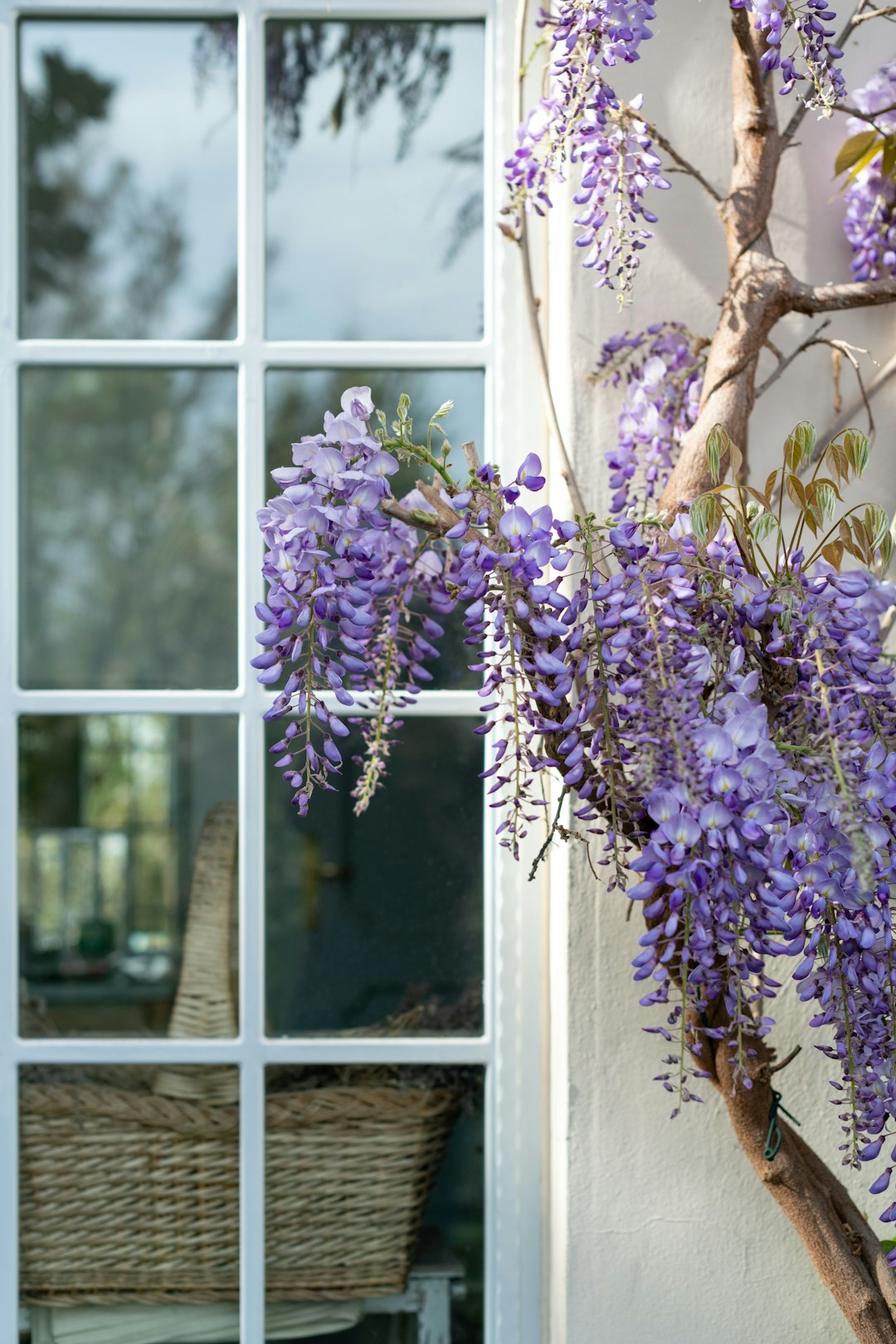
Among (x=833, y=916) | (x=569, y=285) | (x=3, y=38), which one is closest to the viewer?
(x=833, y=916)

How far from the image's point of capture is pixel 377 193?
5.71 ft

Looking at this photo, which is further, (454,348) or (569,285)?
(454,348)

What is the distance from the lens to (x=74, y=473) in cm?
175

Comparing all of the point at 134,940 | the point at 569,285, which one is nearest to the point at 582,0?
the point at 569,285

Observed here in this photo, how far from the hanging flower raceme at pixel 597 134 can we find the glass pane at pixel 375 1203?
1132 mm

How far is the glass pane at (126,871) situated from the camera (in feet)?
5.60

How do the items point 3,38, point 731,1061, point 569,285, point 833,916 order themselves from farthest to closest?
1. point 3,38
2. point 569,285
3. point 731,1061
4. point 833,916

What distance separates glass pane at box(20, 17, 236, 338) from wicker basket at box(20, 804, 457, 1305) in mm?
1063

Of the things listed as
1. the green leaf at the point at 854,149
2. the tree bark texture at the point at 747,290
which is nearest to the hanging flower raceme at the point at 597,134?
the tree bark texture at the point at 747,290

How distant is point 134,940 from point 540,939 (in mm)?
587

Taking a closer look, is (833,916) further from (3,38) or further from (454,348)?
(3,38)

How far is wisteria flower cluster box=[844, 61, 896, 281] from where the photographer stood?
150 centimetres

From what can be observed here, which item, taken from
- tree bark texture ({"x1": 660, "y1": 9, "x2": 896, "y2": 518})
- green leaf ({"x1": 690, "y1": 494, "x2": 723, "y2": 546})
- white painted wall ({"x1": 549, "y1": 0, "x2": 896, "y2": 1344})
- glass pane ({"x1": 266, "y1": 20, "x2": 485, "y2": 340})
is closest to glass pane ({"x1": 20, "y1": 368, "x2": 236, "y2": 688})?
glass pane ({"x1": 266, "y1": 20, "x2": 485, "y2": 340})

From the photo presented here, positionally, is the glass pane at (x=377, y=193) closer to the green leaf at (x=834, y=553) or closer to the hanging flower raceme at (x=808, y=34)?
the hanging flower raceme at (x=808, y=34)
